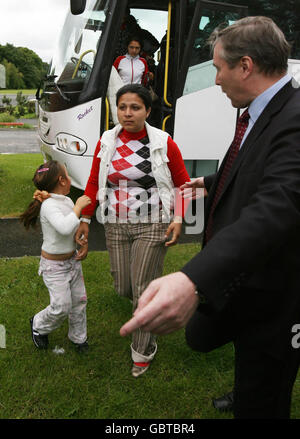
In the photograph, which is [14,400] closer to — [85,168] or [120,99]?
[120,99]

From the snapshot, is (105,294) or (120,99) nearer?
(120,99)

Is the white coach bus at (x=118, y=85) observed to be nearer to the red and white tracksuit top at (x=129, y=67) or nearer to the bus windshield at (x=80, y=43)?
the bus windshield at (x=80, y=43)

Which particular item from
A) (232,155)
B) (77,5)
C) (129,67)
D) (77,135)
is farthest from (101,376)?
(129,67)

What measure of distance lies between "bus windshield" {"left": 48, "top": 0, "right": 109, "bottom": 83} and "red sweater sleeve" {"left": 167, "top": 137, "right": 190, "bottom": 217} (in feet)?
10.3

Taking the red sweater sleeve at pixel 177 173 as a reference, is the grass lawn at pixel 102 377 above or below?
below

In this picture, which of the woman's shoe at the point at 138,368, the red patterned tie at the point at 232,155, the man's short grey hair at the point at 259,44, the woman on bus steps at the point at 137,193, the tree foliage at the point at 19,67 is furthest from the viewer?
the tree foliage at the point at 19,67

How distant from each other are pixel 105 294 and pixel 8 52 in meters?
79.2

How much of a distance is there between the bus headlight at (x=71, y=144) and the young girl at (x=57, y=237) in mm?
2798

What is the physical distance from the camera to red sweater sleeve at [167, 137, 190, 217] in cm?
284

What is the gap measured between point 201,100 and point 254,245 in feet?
16.2

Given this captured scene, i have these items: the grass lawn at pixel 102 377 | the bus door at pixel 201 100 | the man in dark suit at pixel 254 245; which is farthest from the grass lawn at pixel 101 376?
the bus door at pixel 201 100

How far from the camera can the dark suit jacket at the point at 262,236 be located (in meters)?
1.15

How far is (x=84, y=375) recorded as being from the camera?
2863mm
